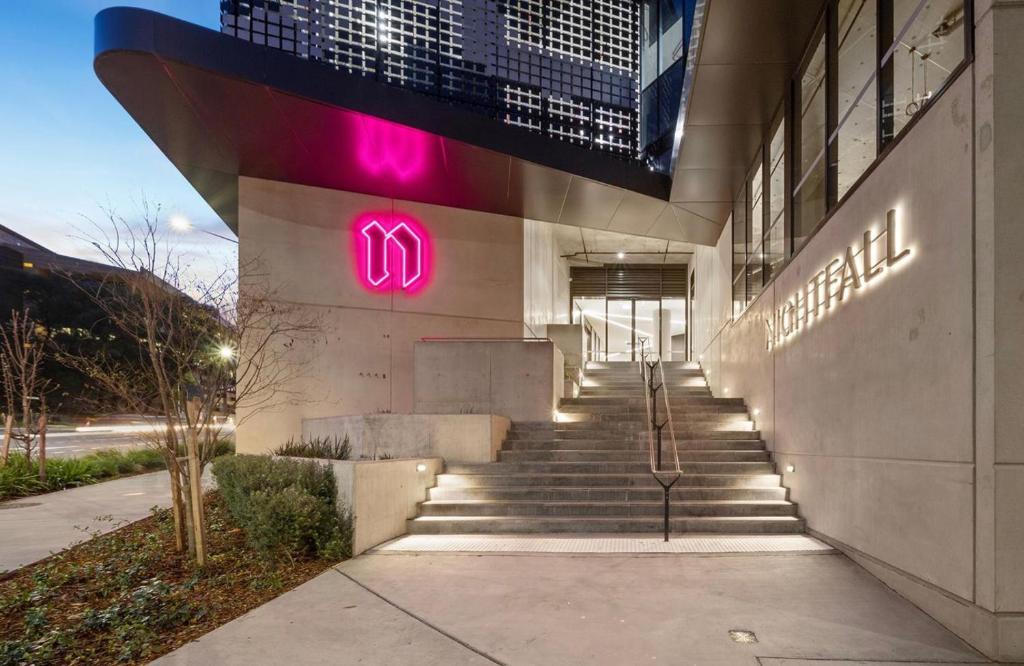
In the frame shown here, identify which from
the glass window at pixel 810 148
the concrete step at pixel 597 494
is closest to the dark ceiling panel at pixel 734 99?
the glass window at pixel 810 148

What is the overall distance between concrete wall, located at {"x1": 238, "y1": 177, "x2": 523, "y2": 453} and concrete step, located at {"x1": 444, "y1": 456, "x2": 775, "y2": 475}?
4.67 meters

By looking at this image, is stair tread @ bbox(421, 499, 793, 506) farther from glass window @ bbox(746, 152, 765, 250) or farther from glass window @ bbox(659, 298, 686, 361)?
glass window @ bbox(659, 298, 686, 361)

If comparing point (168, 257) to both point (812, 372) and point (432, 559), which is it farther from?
point (812, 372)

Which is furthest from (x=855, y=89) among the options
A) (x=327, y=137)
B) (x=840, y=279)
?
(x=327, y=137)

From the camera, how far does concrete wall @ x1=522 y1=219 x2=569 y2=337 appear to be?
14578mm

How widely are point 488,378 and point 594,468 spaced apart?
9.52 ft

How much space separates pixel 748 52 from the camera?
7.95 metres

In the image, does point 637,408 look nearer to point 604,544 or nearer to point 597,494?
point 597,494

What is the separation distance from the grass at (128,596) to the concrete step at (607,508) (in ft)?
6.78

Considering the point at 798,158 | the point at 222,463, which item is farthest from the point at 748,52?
the point at 222,463

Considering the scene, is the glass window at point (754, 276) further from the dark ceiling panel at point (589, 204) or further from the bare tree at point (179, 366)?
the bare tree at point (179, 366)

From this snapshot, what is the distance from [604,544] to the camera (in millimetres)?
6656

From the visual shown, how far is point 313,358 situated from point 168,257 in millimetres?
5907

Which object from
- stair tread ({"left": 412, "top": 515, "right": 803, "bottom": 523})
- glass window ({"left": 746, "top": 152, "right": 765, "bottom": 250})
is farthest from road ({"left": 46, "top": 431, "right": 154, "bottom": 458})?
glass window ({"left": 746, "top": 152, "right": 765, "bottom": 250})
